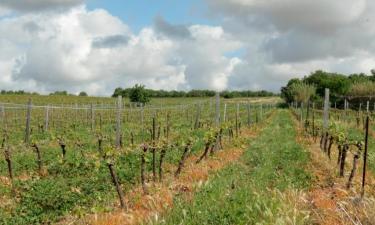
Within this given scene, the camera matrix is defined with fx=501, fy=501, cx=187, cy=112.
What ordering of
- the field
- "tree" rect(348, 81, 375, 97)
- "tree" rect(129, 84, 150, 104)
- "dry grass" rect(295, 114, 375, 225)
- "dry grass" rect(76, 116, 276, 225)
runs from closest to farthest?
1. "dry grass" rect(295, 114, 375, 225)
2. the field
3. "dry grass" rect(76, 116, 276, 225)
4. "tree" rect(348, 81, 375, 97)
5. "tree" rect(129, 84, 150, 104)

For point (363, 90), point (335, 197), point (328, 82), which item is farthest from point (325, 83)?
point (335, 197)

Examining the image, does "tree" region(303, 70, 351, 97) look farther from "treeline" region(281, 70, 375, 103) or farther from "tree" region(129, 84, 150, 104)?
"tree" region(129, 84, 150, 104)

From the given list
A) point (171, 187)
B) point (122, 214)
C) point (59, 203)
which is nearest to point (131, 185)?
point (171, 187)

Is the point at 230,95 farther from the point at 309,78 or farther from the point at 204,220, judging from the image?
the point at 204,220

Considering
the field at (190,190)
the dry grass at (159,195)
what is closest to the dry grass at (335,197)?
the field at (190,190)

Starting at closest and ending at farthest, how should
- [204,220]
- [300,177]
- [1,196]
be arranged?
[204,220], [1,196], [300,177]

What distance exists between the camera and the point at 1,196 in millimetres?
9367

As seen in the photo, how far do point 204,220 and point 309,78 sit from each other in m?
111

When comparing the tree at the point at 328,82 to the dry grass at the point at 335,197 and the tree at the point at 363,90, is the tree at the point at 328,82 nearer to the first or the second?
the tree at the point at 363,90

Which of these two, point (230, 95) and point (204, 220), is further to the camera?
point (230, 95)

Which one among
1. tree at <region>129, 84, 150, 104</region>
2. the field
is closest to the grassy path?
the field

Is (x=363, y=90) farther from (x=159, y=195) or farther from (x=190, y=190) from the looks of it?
(x=159, y=195)

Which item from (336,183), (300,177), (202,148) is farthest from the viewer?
(202,148)

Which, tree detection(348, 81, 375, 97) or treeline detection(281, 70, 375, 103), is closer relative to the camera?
tree detection(348, 81, 375, 97)
